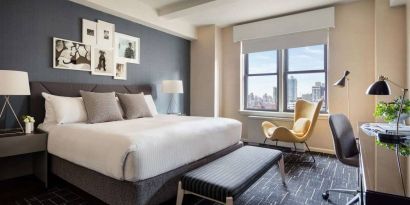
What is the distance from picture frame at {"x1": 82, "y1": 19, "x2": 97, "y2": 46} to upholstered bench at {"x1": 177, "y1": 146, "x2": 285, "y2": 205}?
2770 millimetres

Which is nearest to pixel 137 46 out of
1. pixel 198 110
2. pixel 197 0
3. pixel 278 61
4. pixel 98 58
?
pixel 98 58

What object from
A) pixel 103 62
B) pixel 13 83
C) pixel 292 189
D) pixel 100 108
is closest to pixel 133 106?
pixel 100 108

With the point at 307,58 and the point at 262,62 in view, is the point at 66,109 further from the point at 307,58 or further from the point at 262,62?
the point at 307,58

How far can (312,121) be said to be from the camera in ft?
11.8

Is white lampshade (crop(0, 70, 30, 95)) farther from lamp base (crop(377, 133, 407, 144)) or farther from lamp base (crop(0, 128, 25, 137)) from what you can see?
lamp base (crop(377, 133, 407, 144))

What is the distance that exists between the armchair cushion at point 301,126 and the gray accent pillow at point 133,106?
2618 mm

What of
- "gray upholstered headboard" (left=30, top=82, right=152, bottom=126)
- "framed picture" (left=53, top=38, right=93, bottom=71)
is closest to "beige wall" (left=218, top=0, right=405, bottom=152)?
"gray upholstered headboard" (left=30, top=82, right=152, bottom=126)

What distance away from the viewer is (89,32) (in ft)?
11.3

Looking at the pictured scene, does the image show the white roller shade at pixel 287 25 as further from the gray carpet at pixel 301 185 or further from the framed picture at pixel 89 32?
the framed picture at pixel 89 32

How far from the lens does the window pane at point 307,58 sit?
425 centimetres

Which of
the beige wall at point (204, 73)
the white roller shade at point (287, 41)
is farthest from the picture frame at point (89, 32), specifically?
the white roller shade at point (287, 41)

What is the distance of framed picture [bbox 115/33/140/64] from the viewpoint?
384 cm

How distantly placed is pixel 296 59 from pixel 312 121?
5.01 feet

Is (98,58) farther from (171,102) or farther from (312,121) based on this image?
(312,121)
